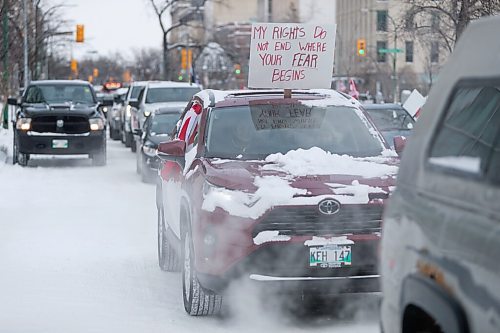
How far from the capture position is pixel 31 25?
5256 centimetres

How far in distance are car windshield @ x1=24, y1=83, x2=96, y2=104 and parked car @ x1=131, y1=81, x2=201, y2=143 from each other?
5.66 feet

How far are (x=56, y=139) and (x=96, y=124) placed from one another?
0.94 meters

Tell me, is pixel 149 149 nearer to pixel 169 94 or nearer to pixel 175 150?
pixel 169 94

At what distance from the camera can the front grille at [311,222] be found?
794 centimetres

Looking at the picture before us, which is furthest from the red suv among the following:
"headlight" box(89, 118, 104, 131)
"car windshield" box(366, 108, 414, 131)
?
Result: "headlight" box(89, 118, 104, 131)

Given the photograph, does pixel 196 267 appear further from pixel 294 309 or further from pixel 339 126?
pixel 339 126

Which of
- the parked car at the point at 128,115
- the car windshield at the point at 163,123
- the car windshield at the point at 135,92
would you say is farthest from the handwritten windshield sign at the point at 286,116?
the car windshield at the point at 135,92

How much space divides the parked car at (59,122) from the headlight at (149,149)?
12.6ft

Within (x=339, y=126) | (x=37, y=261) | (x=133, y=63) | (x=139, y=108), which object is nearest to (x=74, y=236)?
(x=37, y=261)

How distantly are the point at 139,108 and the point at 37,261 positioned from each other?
1715 centimetres

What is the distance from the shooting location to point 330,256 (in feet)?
26.1

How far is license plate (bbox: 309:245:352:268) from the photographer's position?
26.0 ft

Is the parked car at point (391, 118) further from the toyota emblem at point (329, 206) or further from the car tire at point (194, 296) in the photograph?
the toyota emblem at point (329, 206)

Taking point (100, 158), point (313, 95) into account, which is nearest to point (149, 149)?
point (100, 158)
